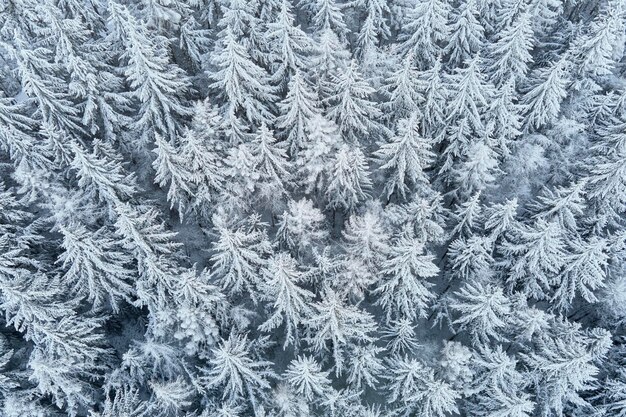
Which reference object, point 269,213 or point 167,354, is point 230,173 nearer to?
point 269,213

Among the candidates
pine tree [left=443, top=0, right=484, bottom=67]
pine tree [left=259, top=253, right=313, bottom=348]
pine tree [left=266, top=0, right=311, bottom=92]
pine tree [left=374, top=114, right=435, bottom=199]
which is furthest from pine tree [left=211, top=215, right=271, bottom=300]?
pine tree [left=443, top=0, right=484, bottom=67]

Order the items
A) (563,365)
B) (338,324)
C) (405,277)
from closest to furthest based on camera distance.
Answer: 1. (563,365)
2. (338,324)
3. (405,277)

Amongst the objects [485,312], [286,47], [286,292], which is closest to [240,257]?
[286,292]

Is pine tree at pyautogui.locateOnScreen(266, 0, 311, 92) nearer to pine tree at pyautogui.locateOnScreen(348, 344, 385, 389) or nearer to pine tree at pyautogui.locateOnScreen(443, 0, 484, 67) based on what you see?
pine tree at pyautogui.locateOnScreen(443, 0, 484, 67)

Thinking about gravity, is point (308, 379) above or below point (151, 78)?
below

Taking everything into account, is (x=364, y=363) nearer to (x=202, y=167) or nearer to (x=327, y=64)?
(x=202, y=167)

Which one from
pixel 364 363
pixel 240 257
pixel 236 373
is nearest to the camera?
pixel 236 373

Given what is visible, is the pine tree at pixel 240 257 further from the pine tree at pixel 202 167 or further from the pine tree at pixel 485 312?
the pine tree at pixel 485 312

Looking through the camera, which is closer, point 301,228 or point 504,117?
point 301,228
